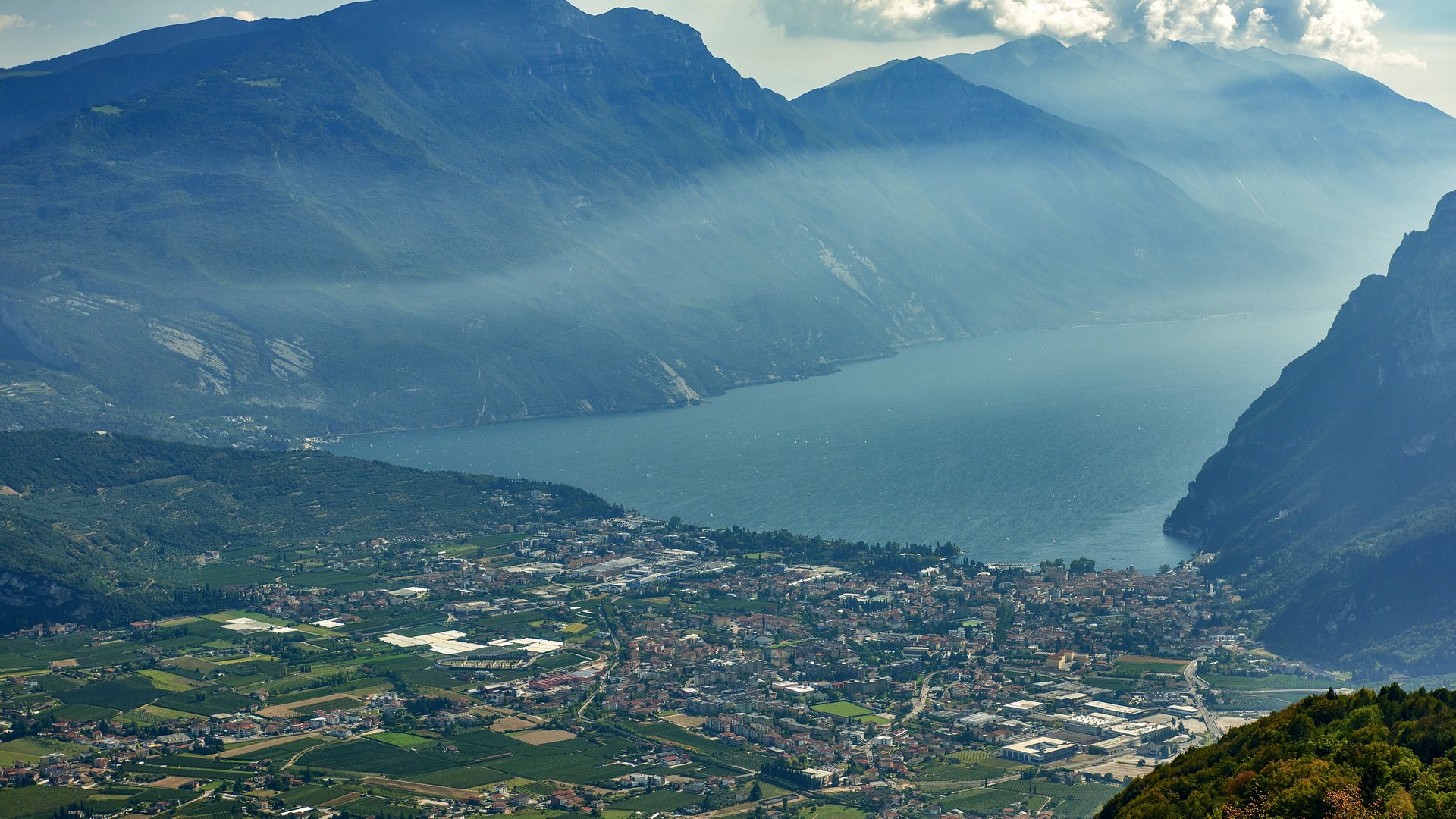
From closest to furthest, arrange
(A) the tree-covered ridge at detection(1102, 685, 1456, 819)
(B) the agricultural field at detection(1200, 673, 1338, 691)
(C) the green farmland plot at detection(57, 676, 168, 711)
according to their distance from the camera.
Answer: (A) the tree-covered ridge at detection(1102, 685, 1456, 819)
(B) the agricultural field at detection(1200, 673, 1338, 691)
(C) the green farmland plot at detection(57, 676, 168, 711)

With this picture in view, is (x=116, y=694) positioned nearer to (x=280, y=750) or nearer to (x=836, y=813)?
(x=280, y=750)

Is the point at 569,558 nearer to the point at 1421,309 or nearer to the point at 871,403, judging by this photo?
the point at 1421,309

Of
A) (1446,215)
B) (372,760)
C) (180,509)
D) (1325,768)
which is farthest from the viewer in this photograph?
(180,509)

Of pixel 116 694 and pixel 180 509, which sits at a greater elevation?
pixel 180 509

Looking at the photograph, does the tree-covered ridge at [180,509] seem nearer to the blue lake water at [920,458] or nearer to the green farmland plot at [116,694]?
the blue lake water at [920,458]

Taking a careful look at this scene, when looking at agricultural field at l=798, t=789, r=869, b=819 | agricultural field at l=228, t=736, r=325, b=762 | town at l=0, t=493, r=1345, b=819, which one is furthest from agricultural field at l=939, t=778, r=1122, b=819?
agricultural field at l=228, t=736, r=325, b=762

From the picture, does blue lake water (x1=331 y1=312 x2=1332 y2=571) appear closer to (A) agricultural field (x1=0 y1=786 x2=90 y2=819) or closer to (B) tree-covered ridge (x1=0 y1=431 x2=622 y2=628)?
(B) tree-covered ridge (x1=0 y1=431 x2=622 y2=628)

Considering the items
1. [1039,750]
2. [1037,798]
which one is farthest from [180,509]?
[1037,798]
